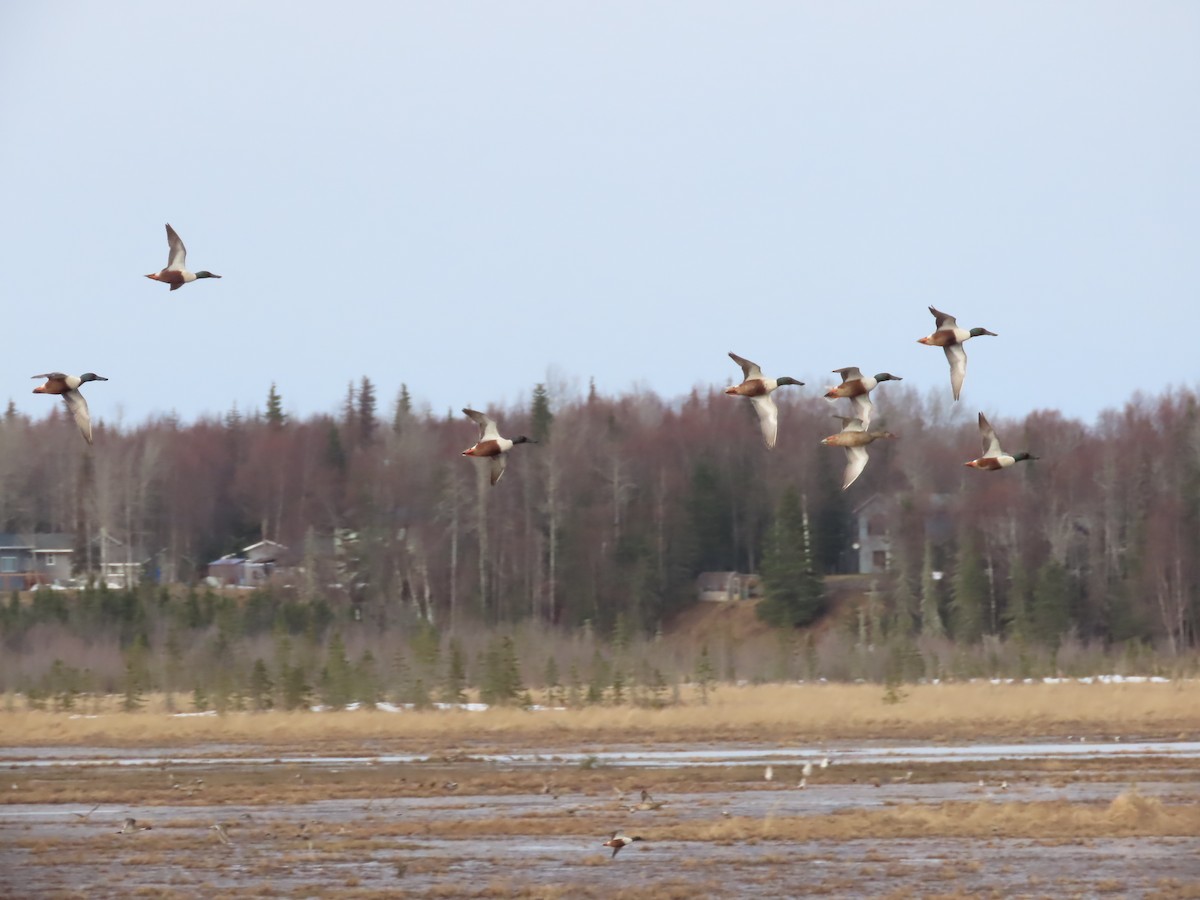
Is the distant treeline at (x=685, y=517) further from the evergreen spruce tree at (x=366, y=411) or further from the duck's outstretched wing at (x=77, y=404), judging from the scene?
the duck's outstretched wing at (x=77, y=404)

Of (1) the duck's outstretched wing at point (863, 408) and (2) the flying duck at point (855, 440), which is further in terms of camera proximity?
(1) the duck's outstretched wing at point (863, 408)

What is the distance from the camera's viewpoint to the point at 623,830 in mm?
23656

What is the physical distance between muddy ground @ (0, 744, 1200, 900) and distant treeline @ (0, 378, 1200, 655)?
31.2 m

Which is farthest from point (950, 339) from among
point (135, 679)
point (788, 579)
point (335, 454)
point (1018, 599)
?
point (335, 454)

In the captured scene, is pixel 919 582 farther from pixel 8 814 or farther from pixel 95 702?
pixel 8 814

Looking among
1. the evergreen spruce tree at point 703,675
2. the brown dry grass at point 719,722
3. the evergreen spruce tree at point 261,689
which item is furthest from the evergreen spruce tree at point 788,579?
the evergreen spruce tree at point 261,689

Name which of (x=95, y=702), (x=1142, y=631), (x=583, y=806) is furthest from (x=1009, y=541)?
(x=583, y=806)

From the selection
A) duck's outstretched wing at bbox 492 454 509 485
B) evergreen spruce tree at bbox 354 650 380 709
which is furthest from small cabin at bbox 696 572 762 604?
duck's outstretched wing at bbox 492 454 509 485

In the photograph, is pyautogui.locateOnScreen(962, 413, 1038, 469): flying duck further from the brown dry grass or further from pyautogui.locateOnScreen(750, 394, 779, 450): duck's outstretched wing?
the brown dry grass

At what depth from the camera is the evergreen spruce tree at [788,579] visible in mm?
73688

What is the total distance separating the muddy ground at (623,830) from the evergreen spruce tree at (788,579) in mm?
41462

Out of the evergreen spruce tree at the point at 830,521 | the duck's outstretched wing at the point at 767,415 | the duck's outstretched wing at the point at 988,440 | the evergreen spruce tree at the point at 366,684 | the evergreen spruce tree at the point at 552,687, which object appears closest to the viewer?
the duck's outstretched wing at the point at 767,415

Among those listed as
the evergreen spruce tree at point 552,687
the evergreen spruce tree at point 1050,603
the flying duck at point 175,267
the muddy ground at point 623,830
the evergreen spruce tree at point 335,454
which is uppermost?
the evergreen spruce tree at point 335,454

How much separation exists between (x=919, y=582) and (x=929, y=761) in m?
44.6
